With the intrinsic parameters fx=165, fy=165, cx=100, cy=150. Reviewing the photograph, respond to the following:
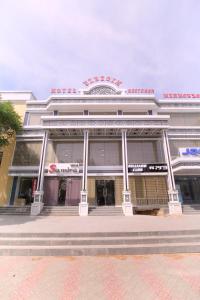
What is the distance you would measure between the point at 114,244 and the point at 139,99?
18.7 m

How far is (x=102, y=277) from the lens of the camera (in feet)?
15.4

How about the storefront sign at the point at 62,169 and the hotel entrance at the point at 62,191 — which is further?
the storefront sign at the point at 62,169

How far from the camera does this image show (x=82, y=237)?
7398 millimetres

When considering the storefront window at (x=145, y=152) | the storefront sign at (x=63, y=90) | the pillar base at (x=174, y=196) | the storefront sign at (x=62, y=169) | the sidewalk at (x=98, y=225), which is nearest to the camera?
the sidewalk at (x=98, y=225)

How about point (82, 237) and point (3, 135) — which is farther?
point (3, 135)

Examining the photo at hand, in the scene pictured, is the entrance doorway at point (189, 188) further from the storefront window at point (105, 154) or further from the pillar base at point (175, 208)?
the storefront window at point (105, 154)

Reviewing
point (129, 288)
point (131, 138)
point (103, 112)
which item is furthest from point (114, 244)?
point (103, 112)

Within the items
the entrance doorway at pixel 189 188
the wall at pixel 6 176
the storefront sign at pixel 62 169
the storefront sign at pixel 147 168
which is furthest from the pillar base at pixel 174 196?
the wall at pixel 6 176

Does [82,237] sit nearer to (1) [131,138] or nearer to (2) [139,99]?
(1) [131,138]

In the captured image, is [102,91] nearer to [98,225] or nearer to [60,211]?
[60,211]

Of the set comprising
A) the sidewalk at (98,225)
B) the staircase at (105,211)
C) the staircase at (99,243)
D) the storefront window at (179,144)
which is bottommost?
the staircase at (99,243)

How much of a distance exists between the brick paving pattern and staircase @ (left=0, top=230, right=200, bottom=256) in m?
0.31

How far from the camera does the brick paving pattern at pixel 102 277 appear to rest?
389 cm

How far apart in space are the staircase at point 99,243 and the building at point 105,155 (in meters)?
7.68
